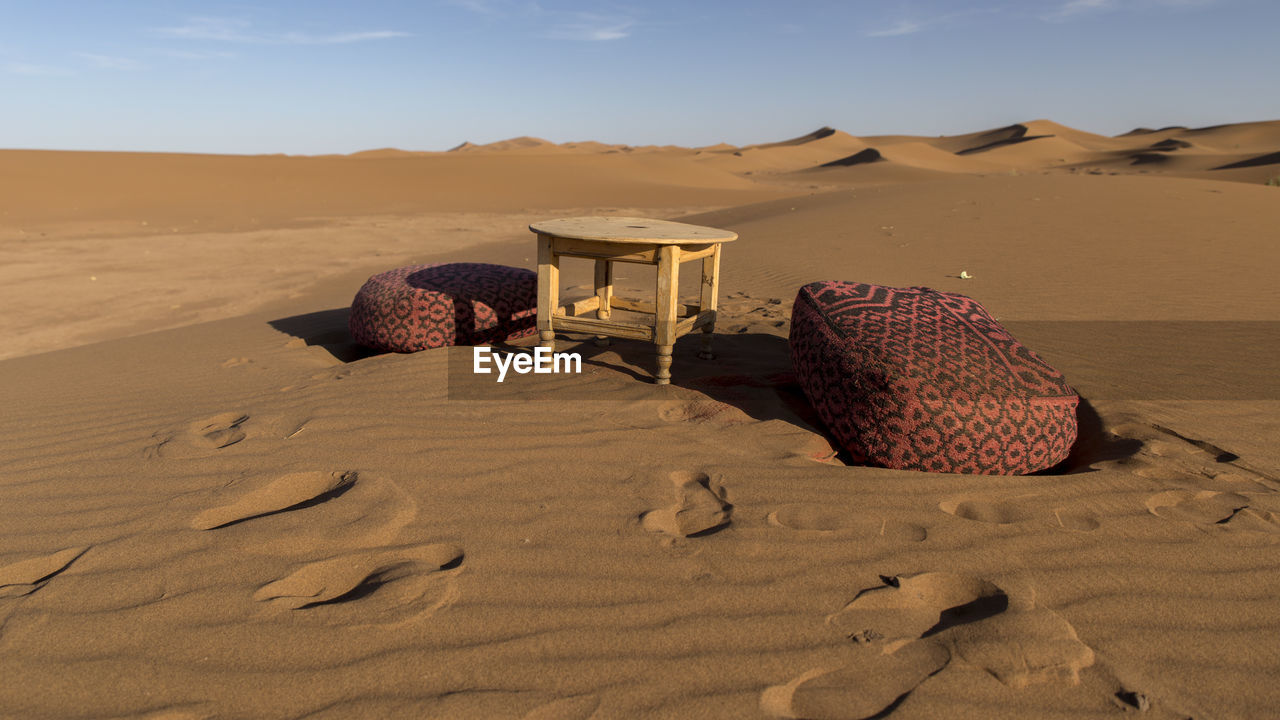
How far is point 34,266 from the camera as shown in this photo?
10.9 m

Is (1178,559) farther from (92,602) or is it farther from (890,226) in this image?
(890,226)

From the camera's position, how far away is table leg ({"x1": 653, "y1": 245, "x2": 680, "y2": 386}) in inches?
158

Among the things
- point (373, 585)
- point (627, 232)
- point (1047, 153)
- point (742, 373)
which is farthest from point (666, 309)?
point (1047, 153)

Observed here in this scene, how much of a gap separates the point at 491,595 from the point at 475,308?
10.3 feet

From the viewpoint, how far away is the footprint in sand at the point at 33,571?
2246 mm

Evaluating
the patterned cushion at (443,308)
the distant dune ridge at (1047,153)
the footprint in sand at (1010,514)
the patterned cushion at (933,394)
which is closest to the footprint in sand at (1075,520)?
the footprint in sand at (1010,514)

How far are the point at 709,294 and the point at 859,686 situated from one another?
10.7ft

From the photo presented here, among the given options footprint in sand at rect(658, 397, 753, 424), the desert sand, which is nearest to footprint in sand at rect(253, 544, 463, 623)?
the desert sand

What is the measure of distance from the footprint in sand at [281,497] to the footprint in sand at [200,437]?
2.02 ft

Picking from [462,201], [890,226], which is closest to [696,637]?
[890,226]

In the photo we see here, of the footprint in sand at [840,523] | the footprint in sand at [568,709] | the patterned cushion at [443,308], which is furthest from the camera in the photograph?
the patterned cushion at [443,308]

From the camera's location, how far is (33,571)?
235 centimetres

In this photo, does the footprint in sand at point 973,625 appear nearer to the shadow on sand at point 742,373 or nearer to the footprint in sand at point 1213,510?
the footprint in sand at point 1213,510

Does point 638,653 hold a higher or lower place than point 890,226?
lower
